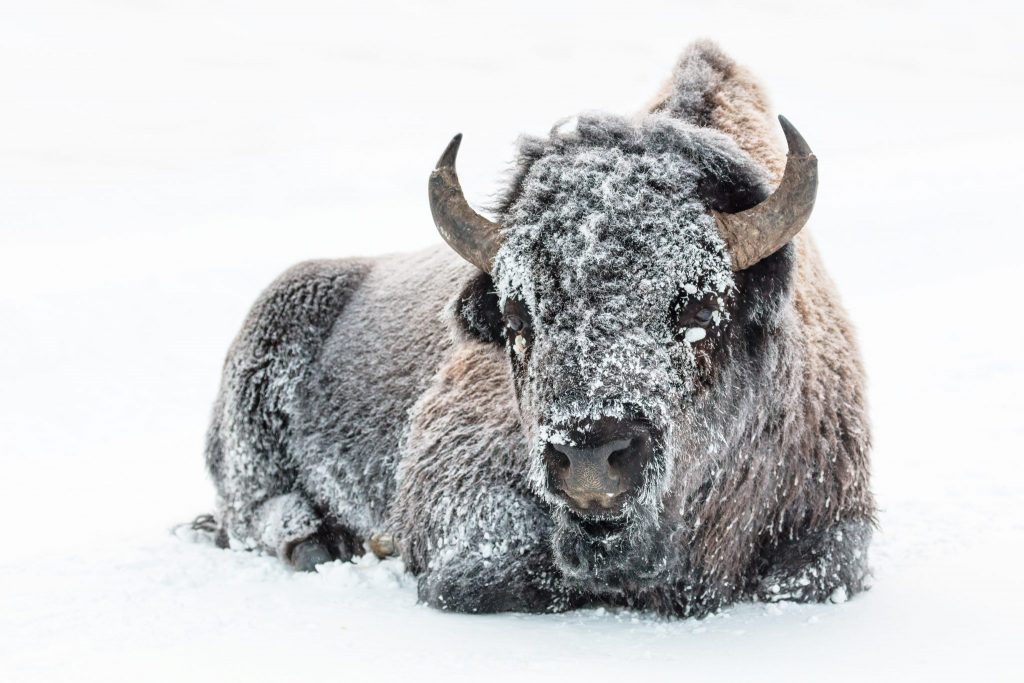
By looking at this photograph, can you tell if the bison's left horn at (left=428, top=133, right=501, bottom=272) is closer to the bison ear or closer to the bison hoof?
the bison ear

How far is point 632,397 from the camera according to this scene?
12.9 ft

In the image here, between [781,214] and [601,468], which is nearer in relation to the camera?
[601,468]

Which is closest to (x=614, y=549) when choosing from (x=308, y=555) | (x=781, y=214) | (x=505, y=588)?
(x=505, y=588)

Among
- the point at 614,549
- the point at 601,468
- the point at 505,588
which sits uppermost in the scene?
the point at 601,468

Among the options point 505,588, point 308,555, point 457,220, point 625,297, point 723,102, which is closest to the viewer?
point 625,297

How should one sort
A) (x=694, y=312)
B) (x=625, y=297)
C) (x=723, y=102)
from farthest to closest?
(x=723, y=102), (x=694, y=312), (x=625, y=297)

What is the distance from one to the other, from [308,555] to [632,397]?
2898 millimetres

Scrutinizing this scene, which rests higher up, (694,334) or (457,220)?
(457,220)

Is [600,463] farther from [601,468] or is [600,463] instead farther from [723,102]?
[723,102]

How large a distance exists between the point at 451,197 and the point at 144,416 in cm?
847

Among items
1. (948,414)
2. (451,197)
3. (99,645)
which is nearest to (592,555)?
(451,197)

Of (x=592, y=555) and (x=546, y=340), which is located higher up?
(x=546, y=340)

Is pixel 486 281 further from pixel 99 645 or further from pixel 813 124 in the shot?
pixel 813 124

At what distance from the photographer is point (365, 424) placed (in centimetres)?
654
